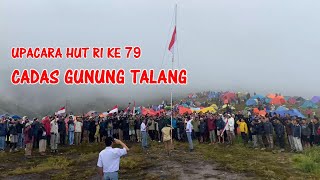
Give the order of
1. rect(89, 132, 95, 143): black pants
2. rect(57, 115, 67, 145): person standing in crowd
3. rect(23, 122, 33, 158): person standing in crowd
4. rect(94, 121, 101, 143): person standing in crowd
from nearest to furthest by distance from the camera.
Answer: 1. rect(23, 122, 33, 158): person standing in crowd
2. rect(57, 115, 67, 145): person standing in crowd
3. rect(94, 121, 101, 143): person standing in crowd
4. rect(89, 132, 95, 143): black pants

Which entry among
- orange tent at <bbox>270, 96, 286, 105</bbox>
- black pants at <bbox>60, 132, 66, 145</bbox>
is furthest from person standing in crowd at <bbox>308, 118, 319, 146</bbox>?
orange tent at <bbox>270, 96, 286, 105</bbox>

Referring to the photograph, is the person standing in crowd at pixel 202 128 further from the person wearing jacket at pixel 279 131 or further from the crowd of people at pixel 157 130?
the person wearing jacket at pixel 279 131

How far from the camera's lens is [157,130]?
1021 inches

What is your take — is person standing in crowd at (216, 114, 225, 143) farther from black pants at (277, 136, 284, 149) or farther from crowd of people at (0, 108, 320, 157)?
black pants at (277, 136, 284, 149)

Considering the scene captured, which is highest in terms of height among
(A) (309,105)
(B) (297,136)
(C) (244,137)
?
(A) (309,105)

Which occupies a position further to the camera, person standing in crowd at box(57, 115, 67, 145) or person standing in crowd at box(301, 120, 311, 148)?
person standing in crowd at box(57, 115, 67, 145)

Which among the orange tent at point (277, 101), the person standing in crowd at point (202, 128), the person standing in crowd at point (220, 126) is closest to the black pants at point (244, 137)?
the person standing in crowd at point (220, 126)

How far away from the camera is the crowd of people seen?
22250 mm

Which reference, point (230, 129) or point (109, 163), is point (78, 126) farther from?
point (109, 163)

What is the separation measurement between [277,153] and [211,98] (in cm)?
5176

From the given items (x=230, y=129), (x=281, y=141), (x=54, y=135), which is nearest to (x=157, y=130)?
(x=230, y=129)

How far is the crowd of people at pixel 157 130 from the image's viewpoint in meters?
22.2

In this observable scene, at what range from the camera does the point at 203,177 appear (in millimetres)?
13867

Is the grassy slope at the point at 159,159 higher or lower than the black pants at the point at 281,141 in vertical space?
lower
